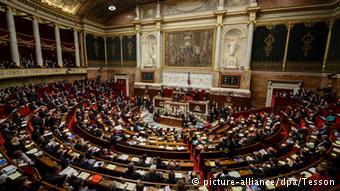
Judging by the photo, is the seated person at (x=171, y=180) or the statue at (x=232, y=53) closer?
the seated person at (x=171, y=180)

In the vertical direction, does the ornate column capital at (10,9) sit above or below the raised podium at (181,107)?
above

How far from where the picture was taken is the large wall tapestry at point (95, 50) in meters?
20.2

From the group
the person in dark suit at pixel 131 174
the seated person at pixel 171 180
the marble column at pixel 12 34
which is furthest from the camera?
the marble column at pixel 12 34

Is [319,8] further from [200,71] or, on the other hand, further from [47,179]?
[47,179]

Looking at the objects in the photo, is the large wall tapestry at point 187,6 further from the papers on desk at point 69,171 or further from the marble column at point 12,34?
the papers on desk at point 69,171

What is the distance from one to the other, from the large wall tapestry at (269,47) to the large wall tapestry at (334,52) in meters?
3.13

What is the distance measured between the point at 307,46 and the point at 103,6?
2166cm

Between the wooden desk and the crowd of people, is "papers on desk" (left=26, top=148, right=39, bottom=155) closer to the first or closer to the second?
the wooden desk

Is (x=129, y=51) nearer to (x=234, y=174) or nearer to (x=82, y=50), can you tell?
(x=82, y=50)

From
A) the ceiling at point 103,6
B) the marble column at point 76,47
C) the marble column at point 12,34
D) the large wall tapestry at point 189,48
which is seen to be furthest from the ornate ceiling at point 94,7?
the large wall tapestry at point 189,48

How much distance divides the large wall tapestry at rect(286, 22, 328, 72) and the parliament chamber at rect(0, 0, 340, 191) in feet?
0.28

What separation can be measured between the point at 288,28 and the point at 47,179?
1895cm

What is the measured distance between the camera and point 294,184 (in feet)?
12.7

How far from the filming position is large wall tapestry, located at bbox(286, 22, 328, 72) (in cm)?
1326
